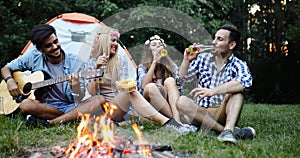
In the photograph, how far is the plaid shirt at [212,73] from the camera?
3248 mm

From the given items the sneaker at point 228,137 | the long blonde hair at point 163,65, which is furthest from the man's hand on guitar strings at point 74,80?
the sneaker at point 228,137

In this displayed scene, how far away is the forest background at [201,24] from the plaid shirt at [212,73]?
2.37 m

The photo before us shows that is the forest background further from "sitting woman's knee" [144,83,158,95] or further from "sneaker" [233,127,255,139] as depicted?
"sneaker" [233,127,255,139]

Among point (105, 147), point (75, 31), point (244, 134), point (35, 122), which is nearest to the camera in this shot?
point (105, 147)

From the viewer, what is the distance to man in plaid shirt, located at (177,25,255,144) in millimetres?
3082

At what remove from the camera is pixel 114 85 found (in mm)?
3750

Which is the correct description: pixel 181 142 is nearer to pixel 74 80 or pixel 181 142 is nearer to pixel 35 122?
pixel 74 80

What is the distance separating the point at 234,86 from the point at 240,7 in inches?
405

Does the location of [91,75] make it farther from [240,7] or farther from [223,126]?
[240,7]

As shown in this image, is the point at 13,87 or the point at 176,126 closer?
the point at 176,126

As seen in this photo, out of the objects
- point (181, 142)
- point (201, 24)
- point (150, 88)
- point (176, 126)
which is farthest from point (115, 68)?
point (201, 24)

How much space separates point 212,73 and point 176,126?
568 mm

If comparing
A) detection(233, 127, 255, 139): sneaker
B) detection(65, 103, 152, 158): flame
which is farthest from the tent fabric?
detection(65, 103, 152, 158): flame

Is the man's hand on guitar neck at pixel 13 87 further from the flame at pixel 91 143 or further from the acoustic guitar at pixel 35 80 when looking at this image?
the flame at pixel 91 143
